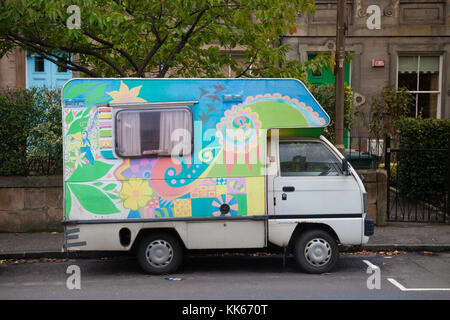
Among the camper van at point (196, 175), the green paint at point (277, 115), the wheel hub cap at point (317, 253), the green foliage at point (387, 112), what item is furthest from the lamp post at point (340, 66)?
the green foliage at point (387, 112)

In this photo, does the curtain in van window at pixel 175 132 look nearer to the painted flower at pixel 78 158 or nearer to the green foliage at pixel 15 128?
the painted flower at pixel 78 158

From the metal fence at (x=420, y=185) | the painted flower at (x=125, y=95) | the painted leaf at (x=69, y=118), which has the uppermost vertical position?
the painted flower at (x=125, y=95)

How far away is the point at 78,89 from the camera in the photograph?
7.05m

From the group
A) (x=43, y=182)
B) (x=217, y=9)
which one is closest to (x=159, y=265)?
(x=43, y=182)

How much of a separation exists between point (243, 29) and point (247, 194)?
3887mm

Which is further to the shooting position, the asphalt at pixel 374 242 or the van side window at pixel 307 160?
the asphalt at pixel 374 242

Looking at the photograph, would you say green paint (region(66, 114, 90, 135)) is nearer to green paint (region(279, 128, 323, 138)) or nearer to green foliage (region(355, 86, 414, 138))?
green paint (region(279, 128, 323, 138))

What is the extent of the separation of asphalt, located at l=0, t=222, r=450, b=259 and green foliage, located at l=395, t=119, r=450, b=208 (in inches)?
38.9

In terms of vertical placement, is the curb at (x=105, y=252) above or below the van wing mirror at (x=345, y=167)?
below

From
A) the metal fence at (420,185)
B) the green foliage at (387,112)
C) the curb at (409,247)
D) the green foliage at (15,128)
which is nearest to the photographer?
the curb at (409,247)

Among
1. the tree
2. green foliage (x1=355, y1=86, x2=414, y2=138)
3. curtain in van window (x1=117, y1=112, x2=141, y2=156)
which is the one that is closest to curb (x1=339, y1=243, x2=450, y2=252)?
the tree

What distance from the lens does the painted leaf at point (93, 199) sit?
7.02m

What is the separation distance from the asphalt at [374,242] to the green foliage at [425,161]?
988mm

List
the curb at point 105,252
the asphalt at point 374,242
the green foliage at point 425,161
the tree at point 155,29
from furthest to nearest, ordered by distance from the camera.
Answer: the green foliage at point 425,161 → the asphalt at point 374,242 → the tree at point 155,29 → the curb at point 105,252
